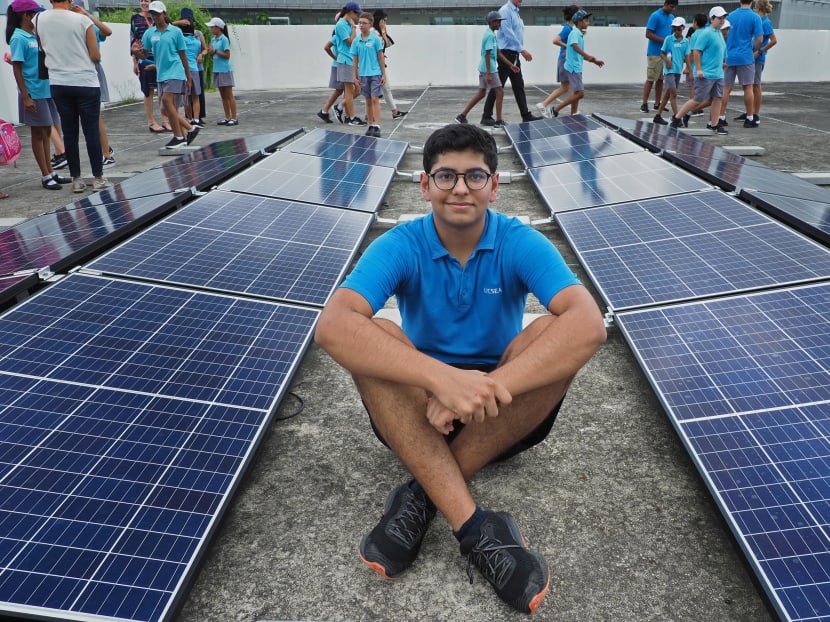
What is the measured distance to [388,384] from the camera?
211 cm

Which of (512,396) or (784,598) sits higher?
(512,396)

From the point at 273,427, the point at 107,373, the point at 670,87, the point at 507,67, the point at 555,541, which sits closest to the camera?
the point at 555,541

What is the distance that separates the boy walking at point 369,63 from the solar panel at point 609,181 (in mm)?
4767

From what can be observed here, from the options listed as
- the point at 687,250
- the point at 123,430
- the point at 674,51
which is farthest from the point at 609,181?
the point at 674,51

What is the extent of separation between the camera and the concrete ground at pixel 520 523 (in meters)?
1.97

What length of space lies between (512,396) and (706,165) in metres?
4.37

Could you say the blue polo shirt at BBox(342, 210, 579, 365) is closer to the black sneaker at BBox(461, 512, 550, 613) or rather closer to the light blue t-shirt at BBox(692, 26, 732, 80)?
the black sneaker at BBox(461, 512, 550, 613)

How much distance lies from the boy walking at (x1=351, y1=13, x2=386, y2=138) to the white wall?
14.5 meters

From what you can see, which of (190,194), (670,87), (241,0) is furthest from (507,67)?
(241,0)

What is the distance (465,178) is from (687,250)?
2115 millimetres

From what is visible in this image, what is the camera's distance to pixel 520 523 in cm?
233

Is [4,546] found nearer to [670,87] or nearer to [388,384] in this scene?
[388,384]

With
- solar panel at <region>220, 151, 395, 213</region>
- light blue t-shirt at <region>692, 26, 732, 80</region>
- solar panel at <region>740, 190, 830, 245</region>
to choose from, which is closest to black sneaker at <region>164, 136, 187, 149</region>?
solar panel at <region>220, 151, 395, 213</region>

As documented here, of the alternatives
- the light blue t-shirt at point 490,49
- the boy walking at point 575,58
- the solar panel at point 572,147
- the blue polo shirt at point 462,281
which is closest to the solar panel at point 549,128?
the solar panel at point 572,147
